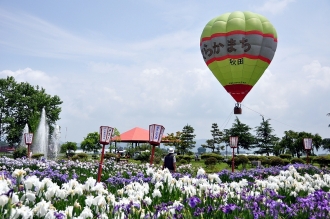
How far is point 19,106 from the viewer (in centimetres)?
5091

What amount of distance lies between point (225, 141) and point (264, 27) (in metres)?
39.2

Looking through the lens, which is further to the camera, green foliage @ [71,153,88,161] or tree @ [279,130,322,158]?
tree @ [279,130,322,158]

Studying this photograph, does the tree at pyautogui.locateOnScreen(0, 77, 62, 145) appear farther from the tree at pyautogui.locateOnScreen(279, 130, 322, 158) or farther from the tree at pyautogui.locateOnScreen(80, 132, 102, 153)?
the tree at pyautogui.locateOnScreen(279, 130, 322, 158)

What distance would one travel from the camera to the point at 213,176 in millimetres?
6859

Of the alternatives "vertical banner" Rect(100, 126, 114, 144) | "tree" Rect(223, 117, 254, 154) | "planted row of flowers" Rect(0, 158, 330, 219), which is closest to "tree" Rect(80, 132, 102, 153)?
"tree" Rect(223, 117, 254, 154)

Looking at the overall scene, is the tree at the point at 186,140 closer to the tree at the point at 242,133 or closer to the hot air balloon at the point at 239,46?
the tree at the point at 242,133

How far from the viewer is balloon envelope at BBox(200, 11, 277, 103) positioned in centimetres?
2377

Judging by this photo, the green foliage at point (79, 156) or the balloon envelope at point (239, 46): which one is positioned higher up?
the balloon envelope at point (239, 46)

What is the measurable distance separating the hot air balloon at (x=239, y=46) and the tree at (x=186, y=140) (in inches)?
1208

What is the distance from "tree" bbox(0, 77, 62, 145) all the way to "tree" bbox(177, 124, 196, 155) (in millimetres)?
21552

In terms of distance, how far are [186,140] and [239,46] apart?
34.2 metres

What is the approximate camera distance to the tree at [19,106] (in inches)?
1894

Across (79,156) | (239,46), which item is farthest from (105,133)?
(79,156)

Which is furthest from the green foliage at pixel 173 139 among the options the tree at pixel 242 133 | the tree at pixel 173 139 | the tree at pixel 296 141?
the tree at pixel 296 141
